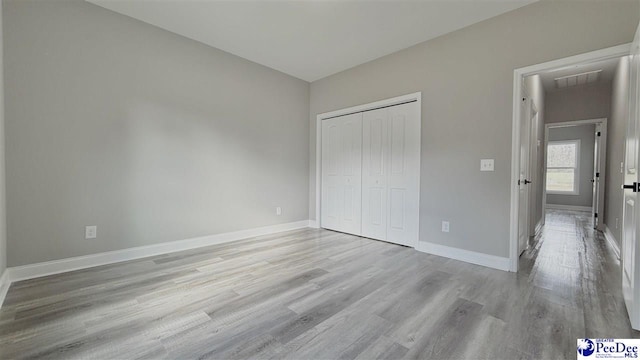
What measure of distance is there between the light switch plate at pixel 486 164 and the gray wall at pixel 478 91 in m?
0.04

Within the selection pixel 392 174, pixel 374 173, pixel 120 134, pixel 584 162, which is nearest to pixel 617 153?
pixel 392 174

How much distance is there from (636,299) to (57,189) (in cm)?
474

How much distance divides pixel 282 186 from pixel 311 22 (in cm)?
252

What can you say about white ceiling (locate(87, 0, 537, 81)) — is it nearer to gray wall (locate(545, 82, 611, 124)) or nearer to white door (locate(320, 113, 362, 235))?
white door (locate(320, 113, 362, 235))

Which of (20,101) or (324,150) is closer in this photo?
(20,101)

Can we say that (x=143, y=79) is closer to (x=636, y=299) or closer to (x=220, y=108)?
(x=220, y=108)

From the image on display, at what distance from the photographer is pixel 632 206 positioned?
1818 mm

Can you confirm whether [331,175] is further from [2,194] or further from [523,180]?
[2,194]

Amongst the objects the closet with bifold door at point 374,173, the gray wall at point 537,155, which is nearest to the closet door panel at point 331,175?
the closet with bifold door at point 374,173

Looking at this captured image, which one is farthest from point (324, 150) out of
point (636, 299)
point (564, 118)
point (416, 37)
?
point (564, 118)

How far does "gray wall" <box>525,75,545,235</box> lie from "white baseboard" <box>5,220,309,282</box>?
440 centimetres

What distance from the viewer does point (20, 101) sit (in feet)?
7.68

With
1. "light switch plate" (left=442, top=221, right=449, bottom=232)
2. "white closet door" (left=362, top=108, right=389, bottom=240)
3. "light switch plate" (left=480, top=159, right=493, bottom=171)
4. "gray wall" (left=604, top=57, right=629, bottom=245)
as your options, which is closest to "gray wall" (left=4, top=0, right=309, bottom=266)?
"white closet door" (left=362, top=108, right=389, bottom=240)

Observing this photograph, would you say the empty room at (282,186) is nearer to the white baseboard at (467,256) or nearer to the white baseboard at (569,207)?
the white baseboard at (467,256)
